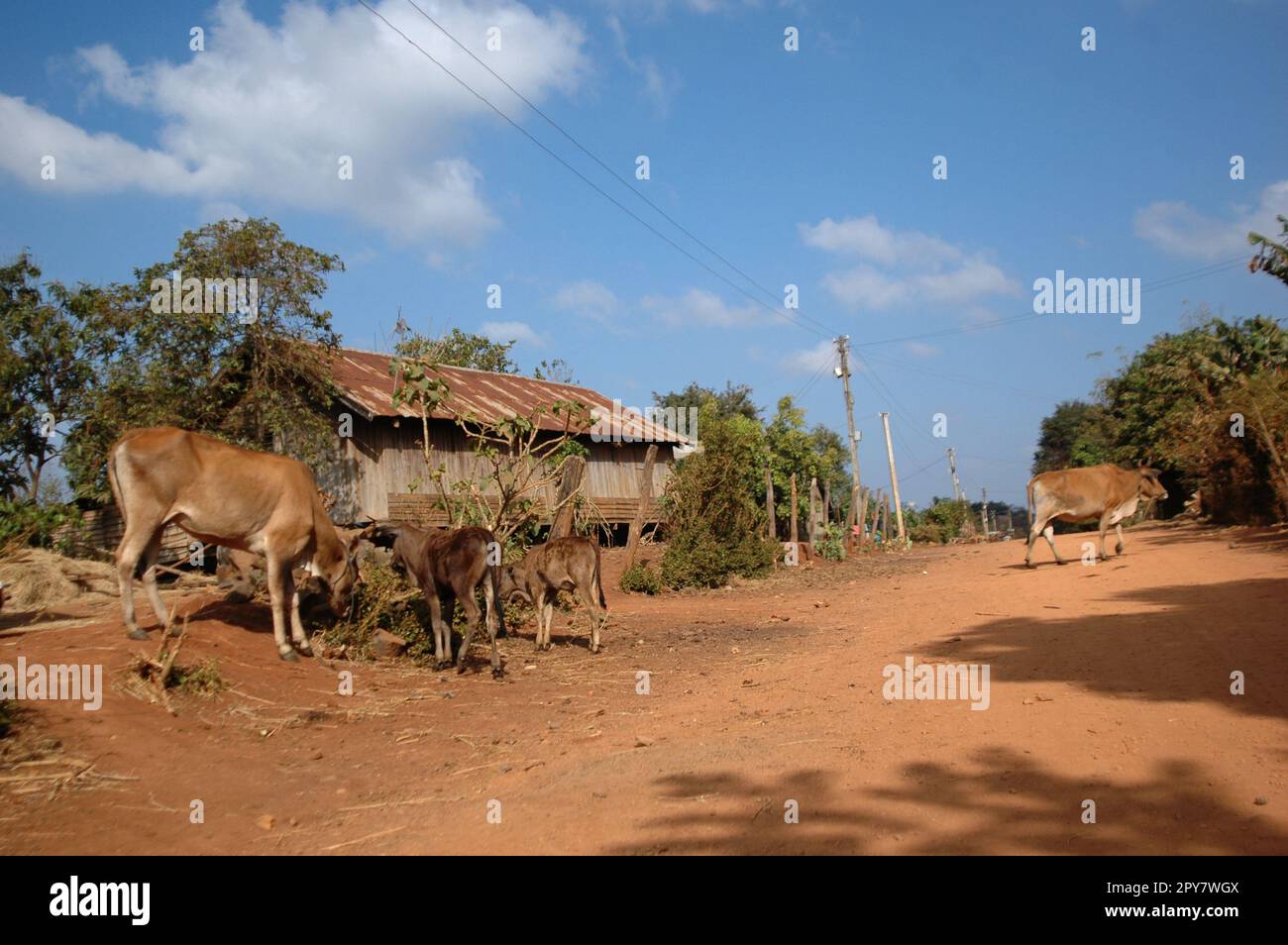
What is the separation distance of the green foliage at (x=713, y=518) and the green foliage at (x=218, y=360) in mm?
8289

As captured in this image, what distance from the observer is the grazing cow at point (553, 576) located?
12227 millimetres

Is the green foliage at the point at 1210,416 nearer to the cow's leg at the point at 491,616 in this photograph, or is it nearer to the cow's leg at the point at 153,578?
the cow's leg at the point at 491,616

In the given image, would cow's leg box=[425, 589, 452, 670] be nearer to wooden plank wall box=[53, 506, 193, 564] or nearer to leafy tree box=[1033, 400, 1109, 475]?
wooden plank wall box=[53, 506, 193, 564]

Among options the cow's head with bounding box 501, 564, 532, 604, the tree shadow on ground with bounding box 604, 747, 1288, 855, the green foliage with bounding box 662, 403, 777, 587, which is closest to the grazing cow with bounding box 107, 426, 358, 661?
the cow's head with bounding box 501, 564, 532, 604

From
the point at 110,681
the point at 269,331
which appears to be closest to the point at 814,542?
the point at 269,331

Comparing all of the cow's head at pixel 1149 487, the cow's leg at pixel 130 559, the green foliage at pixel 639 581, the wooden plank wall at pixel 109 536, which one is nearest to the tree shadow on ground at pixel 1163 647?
the cow's leg at pixel 130 559

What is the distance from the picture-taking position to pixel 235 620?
10266 mm

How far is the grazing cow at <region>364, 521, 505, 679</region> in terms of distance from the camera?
34.3ft

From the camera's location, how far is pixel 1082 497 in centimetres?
1781

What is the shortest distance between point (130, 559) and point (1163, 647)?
32.3ft
